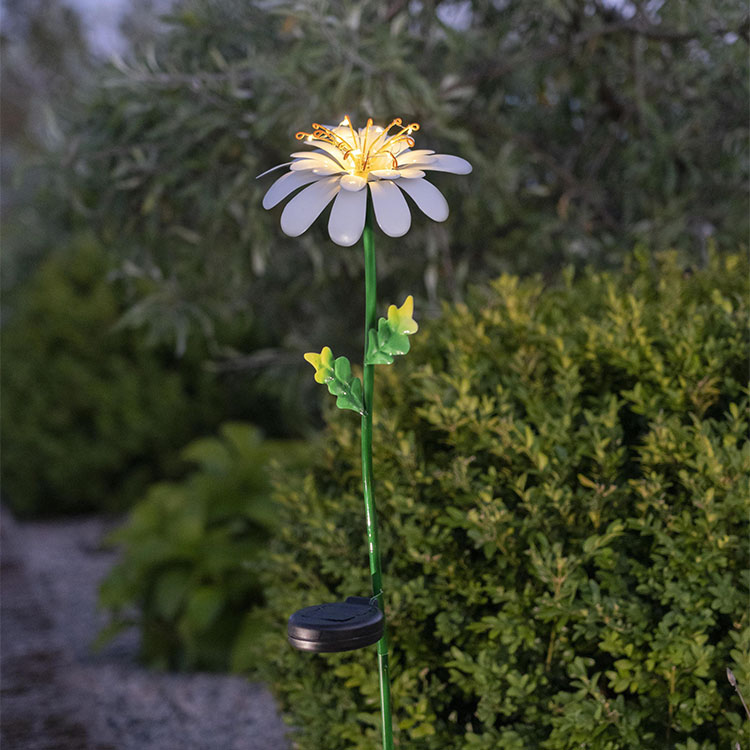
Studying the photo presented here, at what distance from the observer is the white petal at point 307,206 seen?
126 cm

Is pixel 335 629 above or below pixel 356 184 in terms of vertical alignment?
below

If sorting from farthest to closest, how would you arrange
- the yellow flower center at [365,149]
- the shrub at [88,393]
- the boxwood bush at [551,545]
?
the shrub at [88,393], the boxwood bush at [551,545], the yellow flower center at [365,149]

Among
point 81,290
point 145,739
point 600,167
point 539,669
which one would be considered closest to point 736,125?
point 600,167

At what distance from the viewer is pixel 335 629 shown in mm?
1229

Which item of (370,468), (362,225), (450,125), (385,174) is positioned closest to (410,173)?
(385,174)

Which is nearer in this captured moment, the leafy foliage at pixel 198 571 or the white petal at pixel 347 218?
the white petal at pixel 347 218

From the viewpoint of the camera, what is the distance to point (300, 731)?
6.40ft

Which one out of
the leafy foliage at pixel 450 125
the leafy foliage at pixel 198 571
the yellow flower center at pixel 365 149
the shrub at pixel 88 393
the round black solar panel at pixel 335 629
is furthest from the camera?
the shrub at pixel 88 393

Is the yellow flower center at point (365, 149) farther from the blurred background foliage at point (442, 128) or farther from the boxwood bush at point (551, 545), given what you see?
the blurred background foliage at point (442, 128)

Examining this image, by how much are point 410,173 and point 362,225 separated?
0.16 meters

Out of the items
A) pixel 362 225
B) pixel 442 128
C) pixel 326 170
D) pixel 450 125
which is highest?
pixel 450 125

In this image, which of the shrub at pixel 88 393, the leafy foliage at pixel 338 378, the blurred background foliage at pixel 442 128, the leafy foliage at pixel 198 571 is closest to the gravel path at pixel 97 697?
the leafy foliage at pixel 198 571

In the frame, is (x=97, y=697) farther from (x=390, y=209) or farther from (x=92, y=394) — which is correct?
(x=92, y=394)

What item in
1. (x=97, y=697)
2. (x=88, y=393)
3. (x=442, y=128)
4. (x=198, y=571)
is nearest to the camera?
(x=442, y=128)
